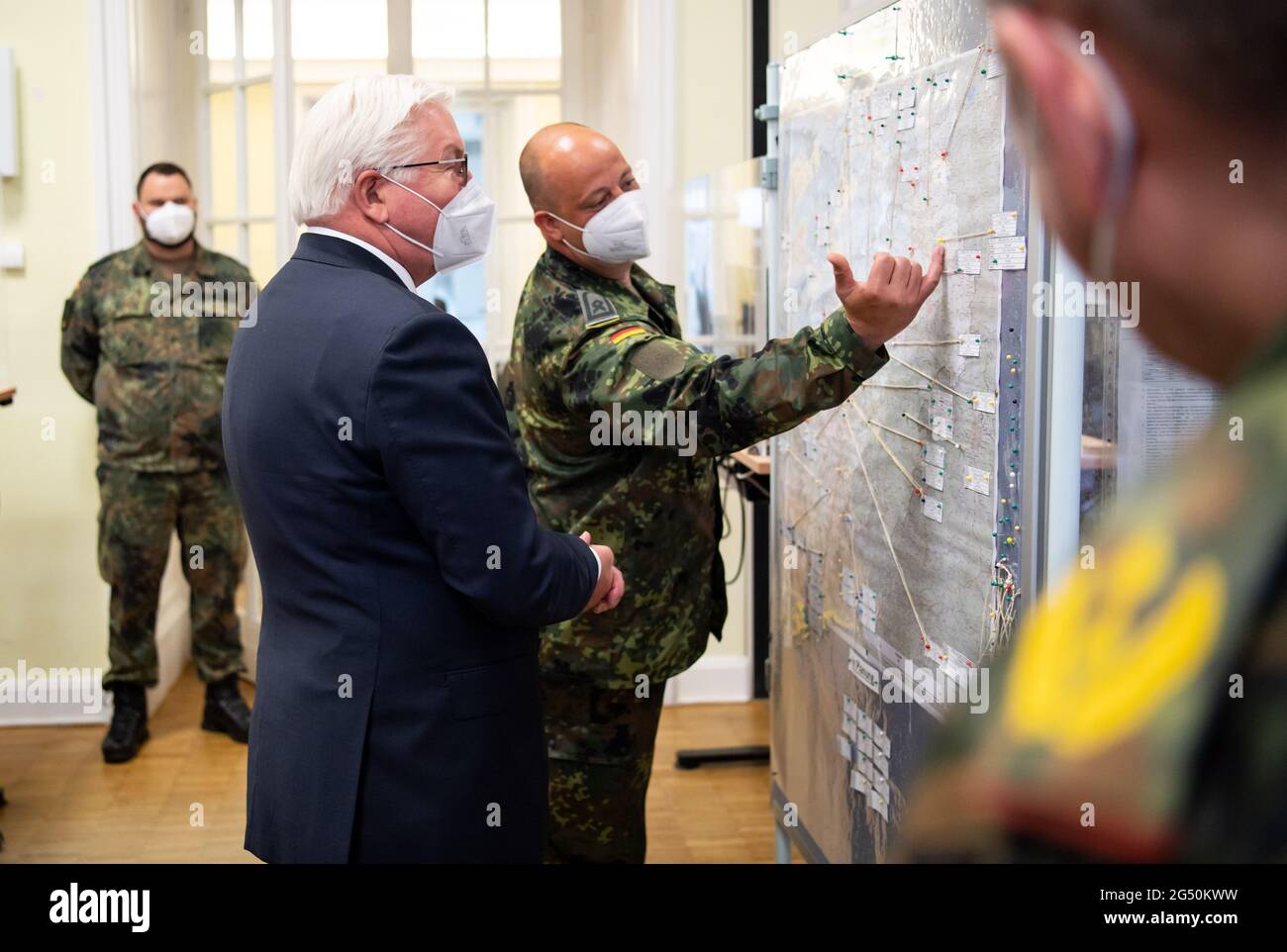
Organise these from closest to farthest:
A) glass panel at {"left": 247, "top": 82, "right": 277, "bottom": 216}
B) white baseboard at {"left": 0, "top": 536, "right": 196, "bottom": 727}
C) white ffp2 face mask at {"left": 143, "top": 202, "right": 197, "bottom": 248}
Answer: white ffp2 face mask at {"left": 143, "top": 202, "right": 197, "bottom": 248} → white baseboard at {"left": 0, "top": 536, "right": 196, "bottom": 727} → glass panel at {"left": 247, "top": 82, "right": 277, "bottom": 216}

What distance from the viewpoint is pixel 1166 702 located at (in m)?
0.31

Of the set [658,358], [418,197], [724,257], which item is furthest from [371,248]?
[724,257]

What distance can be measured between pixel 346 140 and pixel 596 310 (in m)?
0.58

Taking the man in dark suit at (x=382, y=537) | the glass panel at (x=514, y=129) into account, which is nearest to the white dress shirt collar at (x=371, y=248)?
the man in dark suit at (x=382, y=537)

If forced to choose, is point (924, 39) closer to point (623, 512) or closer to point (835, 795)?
point (623, 512)

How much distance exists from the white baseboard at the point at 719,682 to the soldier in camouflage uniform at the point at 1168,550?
3.79 meters

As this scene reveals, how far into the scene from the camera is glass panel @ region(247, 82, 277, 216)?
13.3 ft

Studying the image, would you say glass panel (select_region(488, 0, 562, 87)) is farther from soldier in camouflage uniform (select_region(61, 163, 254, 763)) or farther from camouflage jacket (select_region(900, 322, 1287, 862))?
camouflage jacket (select_region(900, 322, 1287, 862))

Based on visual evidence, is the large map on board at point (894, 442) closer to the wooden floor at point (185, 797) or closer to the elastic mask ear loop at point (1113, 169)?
the wooden floor at point (185, 797)

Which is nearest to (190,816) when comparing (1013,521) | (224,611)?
(224,611)

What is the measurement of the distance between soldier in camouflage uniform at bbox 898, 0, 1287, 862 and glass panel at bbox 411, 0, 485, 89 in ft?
12.8

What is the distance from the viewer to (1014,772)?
323 millimetres

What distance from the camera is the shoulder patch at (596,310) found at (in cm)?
185

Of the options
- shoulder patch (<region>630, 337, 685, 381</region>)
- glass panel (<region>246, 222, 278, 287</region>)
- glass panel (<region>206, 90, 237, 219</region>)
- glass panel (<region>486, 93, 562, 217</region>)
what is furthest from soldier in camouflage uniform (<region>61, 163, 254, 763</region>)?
shoulder patch (<region>630, 337, 685, 381</region>)
